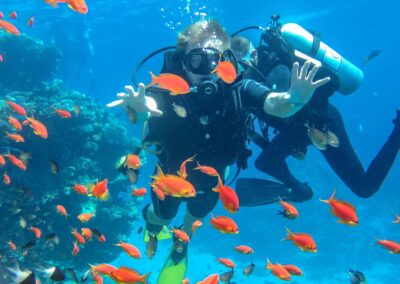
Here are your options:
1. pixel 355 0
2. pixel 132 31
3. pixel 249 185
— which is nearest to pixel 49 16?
pixel 132 31

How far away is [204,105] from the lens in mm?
4832

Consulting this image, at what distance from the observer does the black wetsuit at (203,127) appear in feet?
16.0

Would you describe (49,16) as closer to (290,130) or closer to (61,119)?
(61,119)

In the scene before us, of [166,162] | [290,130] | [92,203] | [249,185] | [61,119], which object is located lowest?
[92,203]

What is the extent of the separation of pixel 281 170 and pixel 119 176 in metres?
8.38

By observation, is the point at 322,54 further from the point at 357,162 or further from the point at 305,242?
the point at 305,242

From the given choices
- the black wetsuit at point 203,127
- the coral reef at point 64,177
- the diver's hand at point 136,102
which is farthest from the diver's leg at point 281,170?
the coral reef at point 64,177

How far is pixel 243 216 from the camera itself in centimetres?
2425

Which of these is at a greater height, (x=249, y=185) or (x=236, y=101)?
(x=236, y=101)

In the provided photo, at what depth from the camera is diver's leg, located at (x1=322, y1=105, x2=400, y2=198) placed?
24.9ft

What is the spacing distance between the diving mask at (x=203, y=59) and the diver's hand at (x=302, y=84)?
116cm

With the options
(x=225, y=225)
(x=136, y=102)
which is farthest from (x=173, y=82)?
(x=225, y=225)

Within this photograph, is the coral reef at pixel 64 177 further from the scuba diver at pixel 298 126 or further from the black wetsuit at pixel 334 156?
the black wetsuit at pixel 334 156

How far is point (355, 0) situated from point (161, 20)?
2446 cm
